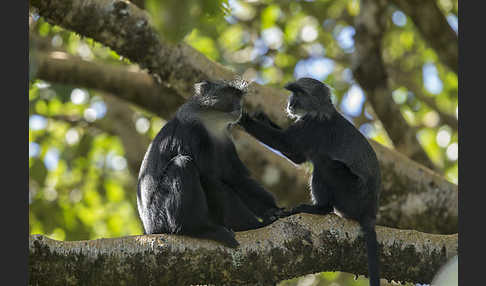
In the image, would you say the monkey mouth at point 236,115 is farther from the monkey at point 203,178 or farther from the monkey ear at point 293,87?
the monkey ear at point 293,87

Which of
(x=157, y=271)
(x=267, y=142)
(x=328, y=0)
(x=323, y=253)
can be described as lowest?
(x=157, y=271)

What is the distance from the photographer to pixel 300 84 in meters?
4.70

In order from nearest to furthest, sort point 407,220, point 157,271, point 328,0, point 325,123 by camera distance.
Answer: point 157,271 → point 325,123 → point 407,220 → point 328,0

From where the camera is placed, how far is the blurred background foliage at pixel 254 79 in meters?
7.87

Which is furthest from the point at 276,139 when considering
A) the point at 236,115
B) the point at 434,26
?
the point at 434,26

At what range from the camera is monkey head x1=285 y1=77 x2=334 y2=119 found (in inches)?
181

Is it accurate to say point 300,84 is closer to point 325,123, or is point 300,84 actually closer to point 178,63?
point 325,123

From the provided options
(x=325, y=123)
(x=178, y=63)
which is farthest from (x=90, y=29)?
(x=325, y=123)

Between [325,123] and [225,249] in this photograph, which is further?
[325,123]

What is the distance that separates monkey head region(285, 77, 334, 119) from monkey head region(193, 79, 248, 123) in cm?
41

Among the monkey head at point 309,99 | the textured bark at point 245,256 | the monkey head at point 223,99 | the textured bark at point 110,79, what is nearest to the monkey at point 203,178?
the monkey head at point 223,99

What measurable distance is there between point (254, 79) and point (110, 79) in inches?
67.8

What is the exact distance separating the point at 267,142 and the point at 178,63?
1.24 meters

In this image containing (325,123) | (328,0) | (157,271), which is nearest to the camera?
(157,271)
